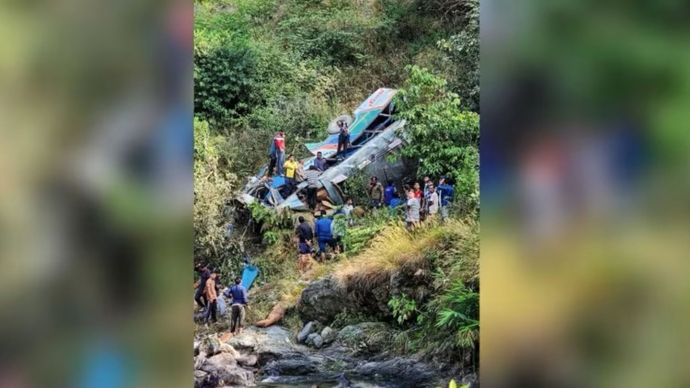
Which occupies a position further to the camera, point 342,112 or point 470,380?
point 342,112

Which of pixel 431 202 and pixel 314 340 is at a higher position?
pixel 431 202

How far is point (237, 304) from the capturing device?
8.84ft

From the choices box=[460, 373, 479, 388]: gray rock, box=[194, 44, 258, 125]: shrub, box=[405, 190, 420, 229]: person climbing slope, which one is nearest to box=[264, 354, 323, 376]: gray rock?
box=[460, 373, 479, 388]: gray rock

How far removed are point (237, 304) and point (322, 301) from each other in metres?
0.37

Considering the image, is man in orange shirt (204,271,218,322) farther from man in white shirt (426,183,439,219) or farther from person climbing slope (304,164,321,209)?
man in white shirt (426,183,439,219)

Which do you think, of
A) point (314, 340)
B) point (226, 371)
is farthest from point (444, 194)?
point (226, 371)

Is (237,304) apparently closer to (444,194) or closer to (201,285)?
(201,285)

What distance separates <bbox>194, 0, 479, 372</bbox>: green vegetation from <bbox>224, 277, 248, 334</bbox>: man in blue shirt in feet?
0.19

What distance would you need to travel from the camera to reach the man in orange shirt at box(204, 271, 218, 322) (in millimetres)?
2652
